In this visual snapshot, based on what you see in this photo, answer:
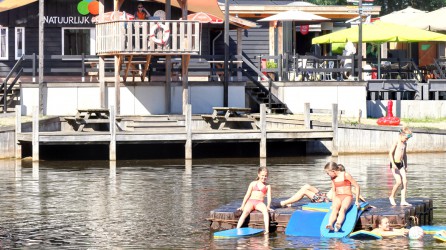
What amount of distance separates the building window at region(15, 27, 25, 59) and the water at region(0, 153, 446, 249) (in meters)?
10.3

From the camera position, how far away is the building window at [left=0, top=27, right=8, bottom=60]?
46591 mm

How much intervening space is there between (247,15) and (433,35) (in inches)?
352

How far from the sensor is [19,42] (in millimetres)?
46594

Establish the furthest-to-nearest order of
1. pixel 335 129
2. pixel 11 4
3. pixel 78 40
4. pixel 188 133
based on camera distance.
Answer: pixel 78 40 → pixel 11 4 → pixel 335 129 → pixel 188 133

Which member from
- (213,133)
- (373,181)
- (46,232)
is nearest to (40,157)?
(213,133)

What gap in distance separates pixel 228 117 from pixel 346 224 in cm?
1733

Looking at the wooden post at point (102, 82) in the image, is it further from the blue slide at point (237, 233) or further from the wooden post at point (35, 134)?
the blue slide at point (237, 233)

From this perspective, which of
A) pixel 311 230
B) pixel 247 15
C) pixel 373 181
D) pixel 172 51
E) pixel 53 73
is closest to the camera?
pixel 311 230

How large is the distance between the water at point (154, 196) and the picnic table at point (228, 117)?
1.55 m

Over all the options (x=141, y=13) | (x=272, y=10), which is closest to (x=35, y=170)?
(x=141, y=13)

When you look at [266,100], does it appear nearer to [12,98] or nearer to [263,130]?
[263,130]

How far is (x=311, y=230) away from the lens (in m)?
22.2

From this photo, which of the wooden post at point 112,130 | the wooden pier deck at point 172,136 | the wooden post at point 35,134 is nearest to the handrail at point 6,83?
the wooden pier deck at point 172,136

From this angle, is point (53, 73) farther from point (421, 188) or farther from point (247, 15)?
point (421, 188)
